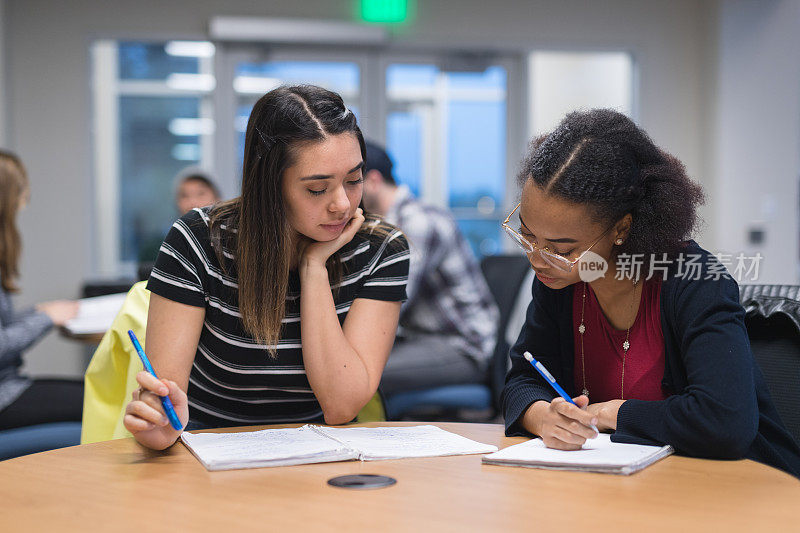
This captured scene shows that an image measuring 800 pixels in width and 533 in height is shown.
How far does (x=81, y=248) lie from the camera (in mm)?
5582

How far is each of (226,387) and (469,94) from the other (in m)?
4.69

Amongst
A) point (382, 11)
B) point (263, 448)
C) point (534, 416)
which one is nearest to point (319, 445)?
point (263, 448)

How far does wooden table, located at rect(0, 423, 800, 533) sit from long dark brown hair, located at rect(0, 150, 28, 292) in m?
1.73

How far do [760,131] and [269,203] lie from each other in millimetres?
5045

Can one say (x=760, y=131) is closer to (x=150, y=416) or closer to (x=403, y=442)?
(x=403, y=442)

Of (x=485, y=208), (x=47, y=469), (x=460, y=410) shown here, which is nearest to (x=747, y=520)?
(x=47, y=469)

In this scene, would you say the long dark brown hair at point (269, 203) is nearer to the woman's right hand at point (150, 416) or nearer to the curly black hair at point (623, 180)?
the woman's right hand at point (150, 416)

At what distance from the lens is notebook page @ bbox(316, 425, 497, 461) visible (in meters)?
1.21

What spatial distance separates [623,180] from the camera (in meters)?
1.36

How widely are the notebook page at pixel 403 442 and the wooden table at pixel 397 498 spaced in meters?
0.03

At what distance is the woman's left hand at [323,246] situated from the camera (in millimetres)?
1598

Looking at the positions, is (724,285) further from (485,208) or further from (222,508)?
(485,208)

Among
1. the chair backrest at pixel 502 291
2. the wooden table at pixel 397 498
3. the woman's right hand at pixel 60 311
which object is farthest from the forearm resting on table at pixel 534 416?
the woman's right hand at pixel 60 311

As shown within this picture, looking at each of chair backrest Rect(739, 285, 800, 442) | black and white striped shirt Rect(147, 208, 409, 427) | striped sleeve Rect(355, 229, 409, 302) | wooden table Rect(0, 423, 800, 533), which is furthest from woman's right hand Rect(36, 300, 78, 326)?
chair backrest Rect(739, 285, 800, 442)
